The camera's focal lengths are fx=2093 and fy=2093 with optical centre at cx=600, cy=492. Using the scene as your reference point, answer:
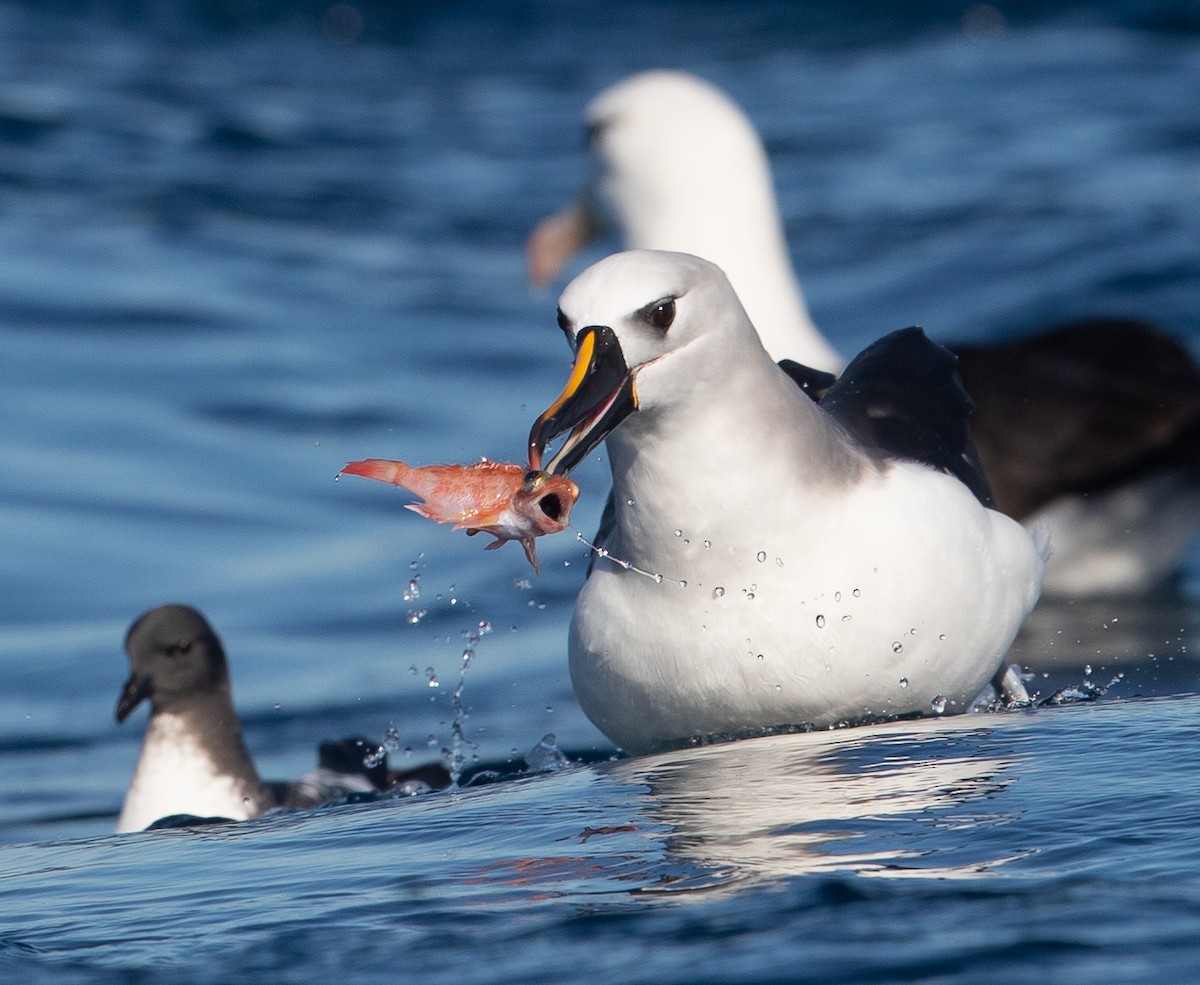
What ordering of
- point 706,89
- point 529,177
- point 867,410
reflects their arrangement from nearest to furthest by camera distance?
point 867,410
point 706,89
point 529,177

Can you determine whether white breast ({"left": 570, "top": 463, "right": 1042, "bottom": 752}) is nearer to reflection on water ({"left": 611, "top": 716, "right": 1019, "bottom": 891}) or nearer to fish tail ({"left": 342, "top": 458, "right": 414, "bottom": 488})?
reflection on water ({"left": 611, "top": 716, "right": 1019, "bottom": 891})

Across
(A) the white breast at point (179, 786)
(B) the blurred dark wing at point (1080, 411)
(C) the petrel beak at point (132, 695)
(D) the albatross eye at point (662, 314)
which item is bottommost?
(A) the white breast at point (179, 786)

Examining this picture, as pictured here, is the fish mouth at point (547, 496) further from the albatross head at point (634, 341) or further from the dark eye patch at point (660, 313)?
the dark eye patch at point (660, 313)

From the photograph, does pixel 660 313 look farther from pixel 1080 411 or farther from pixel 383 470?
pixel 1080 411

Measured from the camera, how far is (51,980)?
3.19m

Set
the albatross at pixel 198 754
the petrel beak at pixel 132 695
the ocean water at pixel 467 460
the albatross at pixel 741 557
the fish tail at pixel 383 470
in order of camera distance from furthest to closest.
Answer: the petrel beak at pixel 132 695 → the albatross at pixel 198 754 → the albatross at pixel 741 557 → the fish tail at pixel 383 470 → the ocean water at pixel 467 460

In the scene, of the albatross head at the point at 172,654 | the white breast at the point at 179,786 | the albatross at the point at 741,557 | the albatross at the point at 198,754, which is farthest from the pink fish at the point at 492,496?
the albatross head at the point at 172,654

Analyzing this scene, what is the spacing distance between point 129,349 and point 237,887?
10.7 m

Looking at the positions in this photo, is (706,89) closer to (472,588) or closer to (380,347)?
(472,588)

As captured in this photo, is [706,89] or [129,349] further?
[129,349]

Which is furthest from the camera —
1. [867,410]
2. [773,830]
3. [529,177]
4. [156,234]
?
[529,177]

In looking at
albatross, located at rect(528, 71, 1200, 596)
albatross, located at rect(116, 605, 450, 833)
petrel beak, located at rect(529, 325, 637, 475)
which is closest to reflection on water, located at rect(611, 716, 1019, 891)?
petrel beak, located at rect(529, 325, 637, 475)

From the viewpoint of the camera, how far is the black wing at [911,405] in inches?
195

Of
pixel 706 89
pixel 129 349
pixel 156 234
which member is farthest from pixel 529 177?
pixel 706 89
